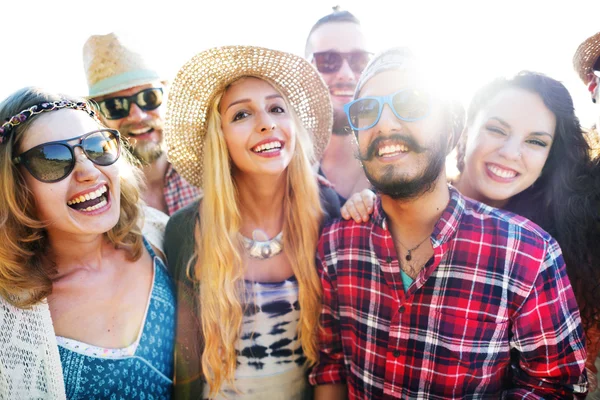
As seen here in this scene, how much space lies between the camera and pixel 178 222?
262 centimetres

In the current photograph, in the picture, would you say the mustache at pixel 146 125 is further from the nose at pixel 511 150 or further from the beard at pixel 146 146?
the nose at pixel 511 150

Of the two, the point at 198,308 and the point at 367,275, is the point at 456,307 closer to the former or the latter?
the point at 367,275

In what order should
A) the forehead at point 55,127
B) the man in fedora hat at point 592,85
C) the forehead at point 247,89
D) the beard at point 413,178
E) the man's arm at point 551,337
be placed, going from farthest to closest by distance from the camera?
the forehead at point 247,89 → the man in fedora hat at point 592,85 → the beard at point 413,178 → the forehead at point 55,127 → the man's arm at point 551,337

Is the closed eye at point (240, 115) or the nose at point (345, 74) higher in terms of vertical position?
the nose at point (345, 74)

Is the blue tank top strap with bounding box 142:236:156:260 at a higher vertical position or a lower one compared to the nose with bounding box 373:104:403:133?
lower

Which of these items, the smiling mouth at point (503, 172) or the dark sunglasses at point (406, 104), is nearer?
the dark sunglasses at point (406, 104)

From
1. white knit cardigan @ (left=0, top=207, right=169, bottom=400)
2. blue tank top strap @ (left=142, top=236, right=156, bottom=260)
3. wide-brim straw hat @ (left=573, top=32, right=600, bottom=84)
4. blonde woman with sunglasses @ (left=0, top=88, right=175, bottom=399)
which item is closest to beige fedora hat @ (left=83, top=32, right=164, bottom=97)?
blonde woman with sunglasses @ (left=0, top=88, right=175, bottom=399)

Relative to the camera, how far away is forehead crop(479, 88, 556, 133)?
2438 mm

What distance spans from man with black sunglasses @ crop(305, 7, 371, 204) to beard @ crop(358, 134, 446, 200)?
1849mm

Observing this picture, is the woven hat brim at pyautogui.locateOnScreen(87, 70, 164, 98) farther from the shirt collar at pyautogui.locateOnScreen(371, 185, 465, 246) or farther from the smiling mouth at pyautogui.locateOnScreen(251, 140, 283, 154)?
the shirt collar at pyautogui.locateOnScreen(371, 185, 465, 246)

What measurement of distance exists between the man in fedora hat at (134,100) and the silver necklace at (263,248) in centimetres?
139

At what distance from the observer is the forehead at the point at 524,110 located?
8.00 feet

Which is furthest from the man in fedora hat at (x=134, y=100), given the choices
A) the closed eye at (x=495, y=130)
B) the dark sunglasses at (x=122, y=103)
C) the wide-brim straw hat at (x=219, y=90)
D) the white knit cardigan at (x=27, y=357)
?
the closed eye at (x=495, y=130)

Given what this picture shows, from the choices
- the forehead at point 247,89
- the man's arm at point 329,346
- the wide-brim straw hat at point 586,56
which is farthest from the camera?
the wide-brim straw hat at point 586,56
